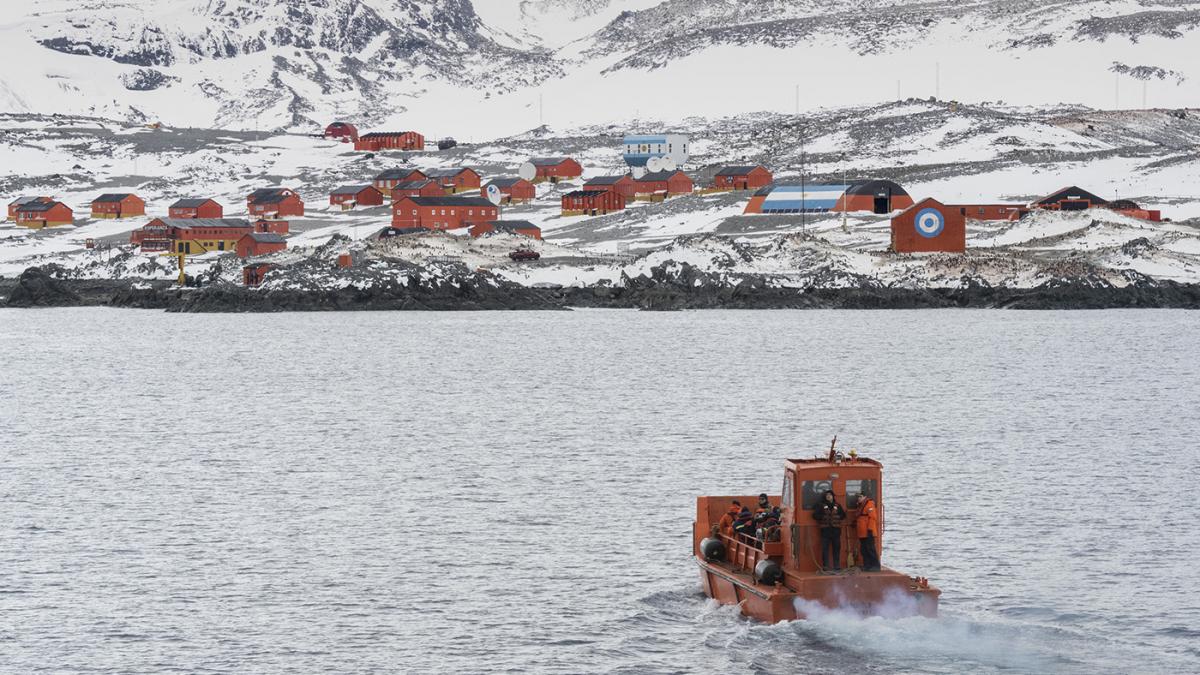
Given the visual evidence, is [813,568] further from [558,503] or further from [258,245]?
[258,245]

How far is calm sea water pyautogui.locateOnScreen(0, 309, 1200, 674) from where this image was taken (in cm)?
3528

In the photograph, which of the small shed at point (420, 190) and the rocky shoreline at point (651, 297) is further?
the small shed at point (420, 190)

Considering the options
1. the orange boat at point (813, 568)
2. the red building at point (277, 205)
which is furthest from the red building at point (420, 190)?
the orange boat at point (813, 568)

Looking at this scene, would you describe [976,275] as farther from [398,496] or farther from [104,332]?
[398,496]

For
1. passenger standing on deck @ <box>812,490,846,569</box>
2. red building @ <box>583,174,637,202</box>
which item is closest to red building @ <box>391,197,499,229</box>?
red building @ <box>583,174,637,202</box>

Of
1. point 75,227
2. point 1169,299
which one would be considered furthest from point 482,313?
point 75,227

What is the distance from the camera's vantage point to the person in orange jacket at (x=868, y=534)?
117 ft

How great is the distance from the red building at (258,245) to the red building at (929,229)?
5719cm

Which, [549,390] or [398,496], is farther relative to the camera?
[549,390]

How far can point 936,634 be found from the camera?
3478cm

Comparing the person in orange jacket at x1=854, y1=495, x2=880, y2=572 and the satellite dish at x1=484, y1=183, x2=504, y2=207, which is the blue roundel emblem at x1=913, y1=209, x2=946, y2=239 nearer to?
the satellite dish at x1=484, y1=183, x2=504, y2=207

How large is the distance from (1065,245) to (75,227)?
106 metres

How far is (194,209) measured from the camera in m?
184

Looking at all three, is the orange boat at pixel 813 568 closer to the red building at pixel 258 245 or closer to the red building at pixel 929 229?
the red building at pixel 929 229
